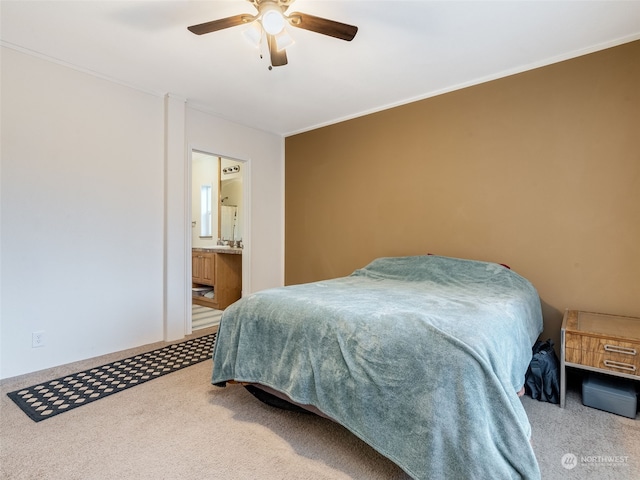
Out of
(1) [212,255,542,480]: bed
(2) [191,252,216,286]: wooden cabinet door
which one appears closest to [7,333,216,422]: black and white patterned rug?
(1) [212,255,542,480]: bed

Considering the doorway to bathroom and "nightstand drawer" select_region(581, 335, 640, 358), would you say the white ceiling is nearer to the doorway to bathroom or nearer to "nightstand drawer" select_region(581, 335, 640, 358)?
the doorway to bathroom

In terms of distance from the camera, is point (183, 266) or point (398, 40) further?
point (183, 266)

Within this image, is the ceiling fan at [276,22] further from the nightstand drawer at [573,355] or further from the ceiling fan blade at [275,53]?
the nightstand drawer at [573,355]

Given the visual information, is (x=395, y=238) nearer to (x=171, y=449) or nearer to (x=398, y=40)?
(x=398, y=40)

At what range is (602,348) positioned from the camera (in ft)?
6.24

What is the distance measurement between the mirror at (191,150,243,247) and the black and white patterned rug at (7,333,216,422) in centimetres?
273

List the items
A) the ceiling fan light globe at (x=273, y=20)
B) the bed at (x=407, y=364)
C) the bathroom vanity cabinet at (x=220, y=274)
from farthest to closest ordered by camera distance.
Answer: the bathroom vanity cabinet at (x=220, y=274) → the ceiling fan light globe at (x=273, y=20) → the bed at (x=407, y=364)

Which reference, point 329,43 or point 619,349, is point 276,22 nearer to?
point 329,43

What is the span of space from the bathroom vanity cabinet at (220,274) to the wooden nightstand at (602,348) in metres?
3.71

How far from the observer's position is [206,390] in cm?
226

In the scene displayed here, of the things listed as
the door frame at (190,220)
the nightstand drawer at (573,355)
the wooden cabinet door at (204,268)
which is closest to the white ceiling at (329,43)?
the door frame at (190,220)

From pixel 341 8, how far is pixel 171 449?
9.00ft

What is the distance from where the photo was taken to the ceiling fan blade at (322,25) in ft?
5.86

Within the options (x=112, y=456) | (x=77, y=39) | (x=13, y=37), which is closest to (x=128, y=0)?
(x=77, y=39)
